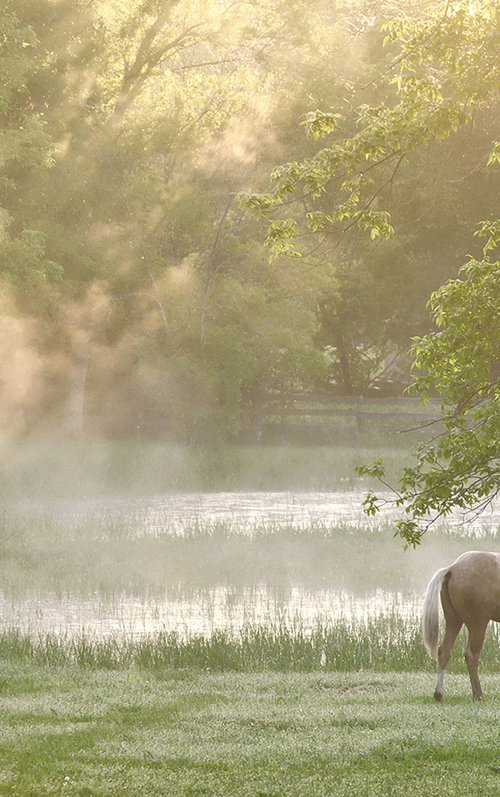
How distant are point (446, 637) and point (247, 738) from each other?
8.45 ft

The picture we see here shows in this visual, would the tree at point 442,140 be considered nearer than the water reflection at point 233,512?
A: Yes

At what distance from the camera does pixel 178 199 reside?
144ft

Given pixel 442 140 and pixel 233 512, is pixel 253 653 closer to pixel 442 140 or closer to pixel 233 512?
pixel 442 140

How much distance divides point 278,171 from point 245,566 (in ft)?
39.8

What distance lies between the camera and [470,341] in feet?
34.7

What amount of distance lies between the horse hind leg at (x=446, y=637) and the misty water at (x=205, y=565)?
15.4 ft

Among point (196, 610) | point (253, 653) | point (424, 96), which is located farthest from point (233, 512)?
point (424, 96)

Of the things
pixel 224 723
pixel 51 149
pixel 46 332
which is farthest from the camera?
pixel 46 332

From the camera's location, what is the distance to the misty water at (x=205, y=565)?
675 inches

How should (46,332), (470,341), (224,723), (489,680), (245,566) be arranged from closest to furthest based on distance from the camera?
(224,723), (470,341), (489,680), (245,566), (46,332)

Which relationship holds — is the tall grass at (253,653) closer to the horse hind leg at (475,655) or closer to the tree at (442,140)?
the horse hind leg at (475,655)

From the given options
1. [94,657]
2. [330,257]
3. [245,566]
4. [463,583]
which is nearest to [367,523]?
[245,566]

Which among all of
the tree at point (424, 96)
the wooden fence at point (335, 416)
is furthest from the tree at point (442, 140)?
the wooden fence at point (335, 416)

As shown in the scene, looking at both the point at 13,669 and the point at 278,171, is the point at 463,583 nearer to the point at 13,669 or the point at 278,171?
the point at 278,171
